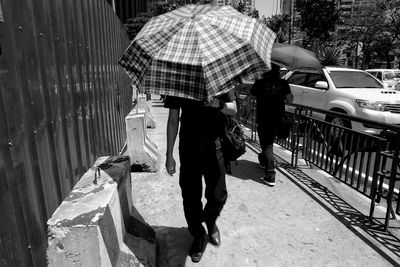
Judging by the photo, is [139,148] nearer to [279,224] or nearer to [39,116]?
[279,224]

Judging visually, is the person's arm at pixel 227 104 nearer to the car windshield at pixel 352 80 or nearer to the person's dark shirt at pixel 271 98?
the person's dark shirt at pixel 271 98

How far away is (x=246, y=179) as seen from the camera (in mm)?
5199

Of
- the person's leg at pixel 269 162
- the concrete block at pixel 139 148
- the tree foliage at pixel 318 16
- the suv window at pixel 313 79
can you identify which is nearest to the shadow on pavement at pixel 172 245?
the person's leg at pixel 269 162

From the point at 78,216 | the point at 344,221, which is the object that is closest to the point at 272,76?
the point at 344,221

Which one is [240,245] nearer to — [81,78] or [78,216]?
[78,216]

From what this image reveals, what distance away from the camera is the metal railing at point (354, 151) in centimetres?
356

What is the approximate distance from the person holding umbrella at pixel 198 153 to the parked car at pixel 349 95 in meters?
5.24

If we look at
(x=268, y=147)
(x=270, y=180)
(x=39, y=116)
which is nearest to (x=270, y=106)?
(x=268, y=147)

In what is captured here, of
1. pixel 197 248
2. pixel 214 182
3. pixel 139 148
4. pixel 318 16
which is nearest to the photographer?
pixel 214 182

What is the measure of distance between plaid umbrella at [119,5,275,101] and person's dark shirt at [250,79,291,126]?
8.10ft

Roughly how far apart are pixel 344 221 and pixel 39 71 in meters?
3.58

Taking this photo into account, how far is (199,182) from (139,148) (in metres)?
2.57

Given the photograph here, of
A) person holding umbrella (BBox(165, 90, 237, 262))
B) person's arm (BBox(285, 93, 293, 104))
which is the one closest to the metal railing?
person's arm (BBox(285, 93, 293, 104))

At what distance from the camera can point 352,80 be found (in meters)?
8.96
